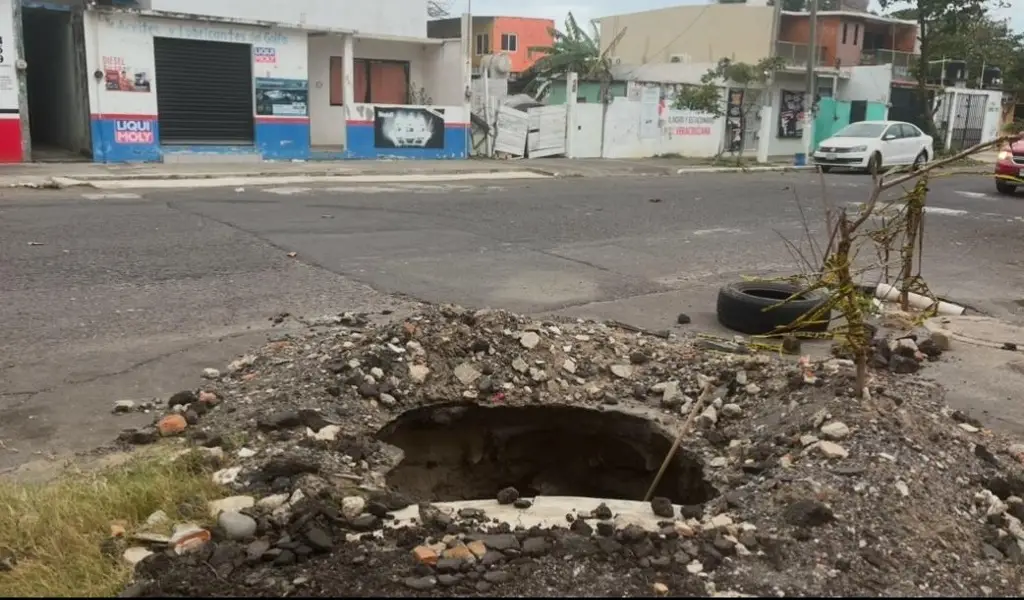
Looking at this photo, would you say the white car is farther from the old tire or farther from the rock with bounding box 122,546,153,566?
the rock with bounding box 122,546,153,566

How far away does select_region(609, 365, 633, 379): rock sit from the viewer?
17.7ft

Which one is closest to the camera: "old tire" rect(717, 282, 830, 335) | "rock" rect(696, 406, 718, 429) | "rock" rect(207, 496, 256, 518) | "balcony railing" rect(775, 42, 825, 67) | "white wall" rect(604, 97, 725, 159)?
"rock" rect(207, 496, 256, 518)

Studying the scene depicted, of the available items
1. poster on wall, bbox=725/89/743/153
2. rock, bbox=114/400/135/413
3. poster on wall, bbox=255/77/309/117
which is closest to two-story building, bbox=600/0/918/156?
poster on wall, bbox=725/89/743/153

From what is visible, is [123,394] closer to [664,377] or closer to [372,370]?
[372,370]

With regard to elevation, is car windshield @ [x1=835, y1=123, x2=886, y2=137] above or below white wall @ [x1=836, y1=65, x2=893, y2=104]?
below

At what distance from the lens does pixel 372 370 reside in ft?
16.2

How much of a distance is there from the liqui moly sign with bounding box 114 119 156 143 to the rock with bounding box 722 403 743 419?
1756cm

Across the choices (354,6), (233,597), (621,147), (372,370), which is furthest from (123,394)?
(621,147)

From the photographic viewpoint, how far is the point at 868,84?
3809cm

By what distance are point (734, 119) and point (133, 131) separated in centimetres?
2184

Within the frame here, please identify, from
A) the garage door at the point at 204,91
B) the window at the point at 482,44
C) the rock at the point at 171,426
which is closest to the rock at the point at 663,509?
the rock at the point at 171,426

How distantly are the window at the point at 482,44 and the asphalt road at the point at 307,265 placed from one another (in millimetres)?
39715

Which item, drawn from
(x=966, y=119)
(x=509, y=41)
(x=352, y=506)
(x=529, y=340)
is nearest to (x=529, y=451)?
(x=529, y=340)

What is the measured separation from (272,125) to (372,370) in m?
17.7
